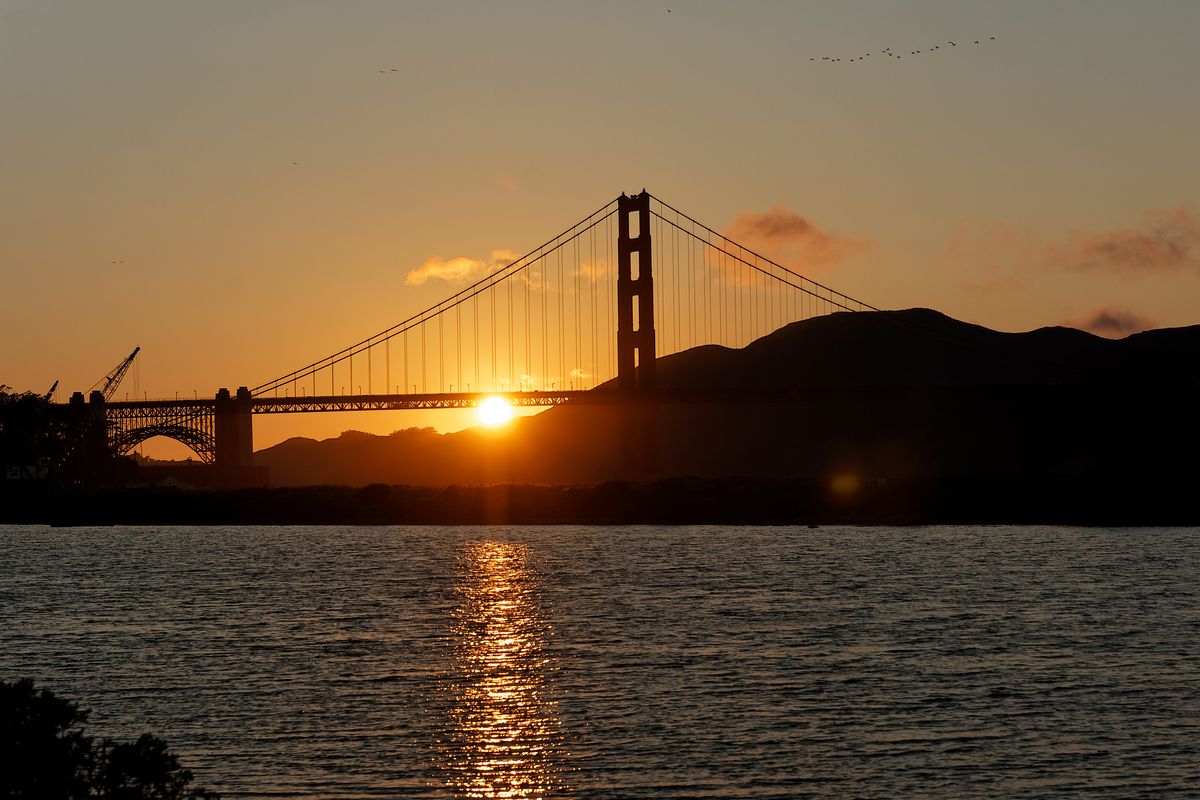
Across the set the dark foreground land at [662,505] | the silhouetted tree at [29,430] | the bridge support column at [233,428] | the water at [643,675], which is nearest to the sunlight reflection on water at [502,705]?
the water at [643,675]

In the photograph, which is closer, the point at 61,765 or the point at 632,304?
the point at 61,765

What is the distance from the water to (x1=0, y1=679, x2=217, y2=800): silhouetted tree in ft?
17.7

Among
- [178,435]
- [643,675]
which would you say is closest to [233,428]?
[178,435]

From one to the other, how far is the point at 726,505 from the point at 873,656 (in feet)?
301

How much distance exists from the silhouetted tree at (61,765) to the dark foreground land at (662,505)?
109 metres

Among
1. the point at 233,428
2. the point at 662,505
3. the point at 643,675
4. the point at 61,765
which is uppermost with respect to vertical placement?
the point at 233,428

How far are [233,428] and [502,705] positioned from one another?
136 metres

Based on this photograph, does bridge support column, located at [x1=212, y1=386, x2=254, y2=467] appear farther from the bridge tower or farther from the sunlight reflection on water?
the sunlight reflection on water

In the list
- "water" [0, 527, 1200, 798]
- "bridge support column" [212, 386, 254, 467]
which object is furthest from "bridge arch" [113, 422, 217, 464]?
"water" [0, 527, 1200, 798]

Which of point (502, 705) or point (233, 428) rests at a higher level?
point (233, 428)

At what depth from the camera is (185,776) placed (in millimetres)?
18406

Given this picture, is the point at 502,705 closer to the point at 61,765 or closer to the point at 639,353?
the point at 61,765

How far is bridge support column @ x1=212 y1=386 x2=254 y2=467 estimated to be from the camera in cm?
16225

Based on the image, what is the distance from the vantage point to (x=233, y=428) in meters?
163
